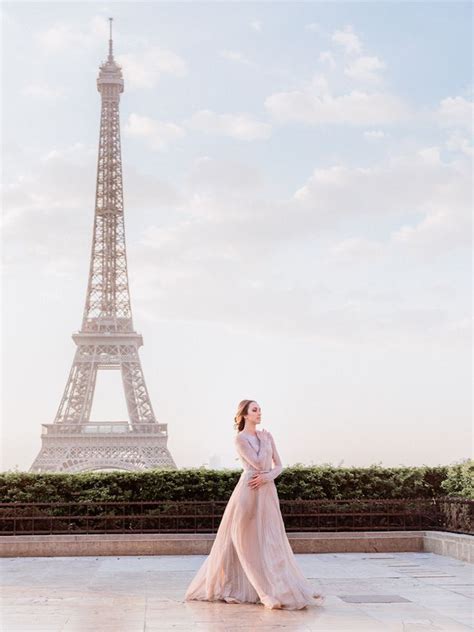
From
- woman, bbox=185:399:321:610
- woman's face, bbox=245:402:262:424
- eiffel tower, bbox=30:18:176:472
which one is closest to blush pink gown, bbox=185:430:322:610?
woman, bbox=185:399:321:610

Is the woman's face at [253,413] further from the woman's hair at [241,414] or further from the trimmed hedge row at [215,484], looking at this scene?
the trimmed hedge row at [215,484]

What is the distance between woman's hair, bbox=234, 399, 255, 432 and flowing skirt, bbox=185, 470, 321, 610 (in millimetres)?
483

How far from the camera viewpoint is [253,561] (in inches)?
340

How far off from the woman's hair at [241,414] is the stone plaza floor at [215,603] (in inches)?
67.9

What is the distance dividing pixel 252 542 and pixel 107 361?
50664 mm

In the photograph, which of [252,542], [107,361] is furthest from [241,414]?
[107,361]

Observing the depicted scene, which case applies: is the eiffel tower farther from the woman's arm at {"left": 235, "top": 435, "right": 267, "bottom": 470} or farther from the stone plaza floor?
the woman's arm at {"left": 235, "top": 435, "right": 267, "bottom": 470}

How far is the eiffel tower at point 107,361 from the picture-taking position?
53.1 m

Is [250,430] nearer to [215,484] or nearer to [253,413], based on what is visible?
[253,413]

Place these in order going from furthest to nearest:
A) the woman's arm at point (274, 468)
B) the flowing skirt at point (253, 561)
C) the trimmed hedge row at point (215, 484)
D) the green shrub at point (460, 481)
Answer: the trimmed hedge row at point (215, 484) → the green shrub at point (460, 481) → the woman's arm at point (274, 468) → the flowing skirt at point (253, 561)

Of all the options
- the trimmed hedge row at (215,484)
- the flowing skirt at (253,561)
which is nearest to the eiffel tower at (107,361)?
the trimmed hedge row at (215,484)

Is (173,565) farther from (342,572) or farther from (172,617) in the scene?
(172,617)

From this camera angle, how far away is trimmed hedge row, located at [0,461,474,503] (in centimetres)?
1591

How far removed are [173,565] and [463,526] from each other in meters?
4.58
